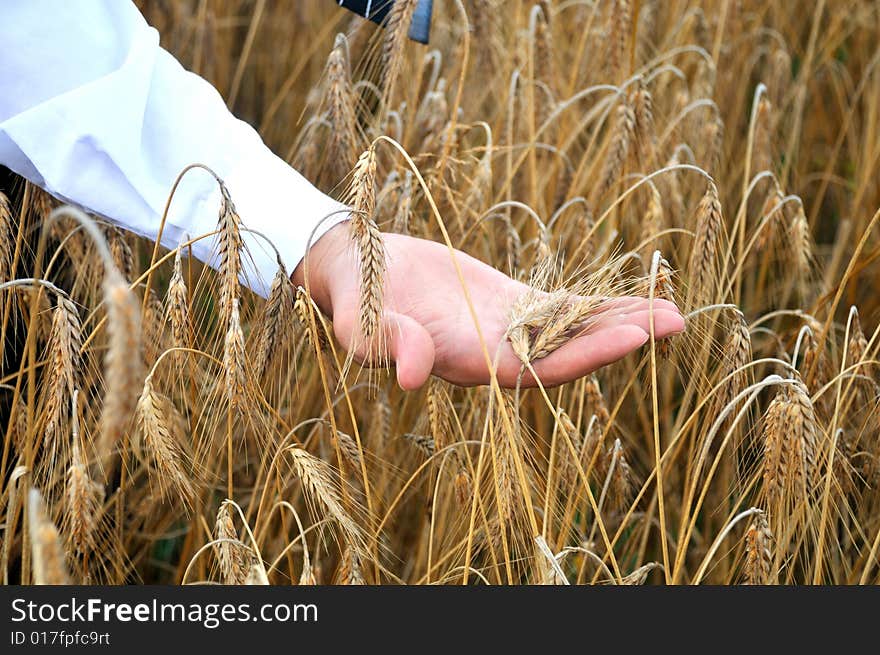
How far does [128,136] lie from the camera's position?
40.6 inches

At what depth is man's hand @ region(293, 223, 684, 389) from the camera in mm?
945

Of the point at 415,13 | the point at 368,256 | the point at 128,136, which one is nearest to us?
the point at 368,256

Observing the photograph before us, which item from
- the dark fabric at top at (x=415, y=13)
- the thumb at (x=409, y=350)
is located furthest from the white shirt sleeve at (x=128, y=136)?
the dark fabric at top at (x=415, y=13)

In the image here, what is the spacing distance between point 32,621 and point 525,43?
1.39m

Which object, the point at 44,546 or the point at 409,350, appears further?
the point at 409,350

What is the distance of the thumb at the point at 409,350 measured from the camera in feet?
3.01

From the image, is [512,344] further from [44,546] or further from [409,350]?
[44,546]

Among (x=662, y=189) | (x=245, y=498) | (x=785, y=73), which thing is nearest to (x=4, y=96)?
(x=245, y=498)

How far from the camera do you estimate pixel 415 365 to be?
0.92m

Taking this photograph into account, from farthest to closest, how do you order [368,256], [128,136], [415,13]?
[415,13], [128,136], [368,256]

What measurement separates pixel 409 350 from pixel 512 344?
10 centimetres

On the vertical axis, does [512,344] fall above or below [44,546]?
above

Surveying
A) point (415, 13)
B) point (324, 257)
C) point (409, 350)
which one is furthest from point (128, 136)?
point (415, 13)

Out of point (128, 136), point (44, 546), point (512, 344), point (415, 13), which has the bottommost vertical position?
point (44, 546)
